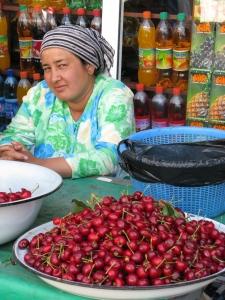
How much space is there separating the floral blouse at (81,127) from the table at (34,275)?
0.18 metres

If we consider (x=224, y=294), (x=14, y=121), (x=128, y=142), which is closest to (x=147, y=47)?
(x=14, y=121)

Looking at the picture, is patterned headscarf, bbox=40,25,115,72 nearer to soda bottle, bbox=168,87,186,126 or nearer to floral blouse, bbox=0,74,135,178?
floral blouse, bbox=0,74,135,178

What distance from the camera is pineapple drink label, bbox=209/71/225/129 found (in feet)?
13.1

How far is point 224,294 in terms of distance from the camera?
1.98m

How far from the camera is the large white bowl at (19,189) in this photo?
1708mm

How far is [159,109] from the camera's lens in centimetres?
425

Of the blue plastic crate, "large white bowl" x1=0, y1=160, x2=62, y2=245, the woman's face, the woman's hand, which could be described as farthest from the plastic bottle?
the blue plastic crate

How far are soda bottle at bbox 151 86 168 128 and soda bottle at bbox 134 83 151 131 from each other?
0.05m

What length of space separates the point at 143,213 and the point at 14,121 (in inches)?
55.3

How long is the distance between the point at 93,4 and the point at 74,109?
1.79 meters

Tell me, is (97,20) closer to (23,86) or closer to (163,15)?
(163,15)

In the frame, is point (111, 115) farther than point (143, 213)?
Yes

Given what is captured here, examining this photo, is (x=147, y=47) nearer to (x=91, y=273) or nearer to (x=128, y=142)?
(x=128, y=142)

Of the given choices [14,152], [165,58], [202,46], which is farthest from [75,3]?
[14,152]
